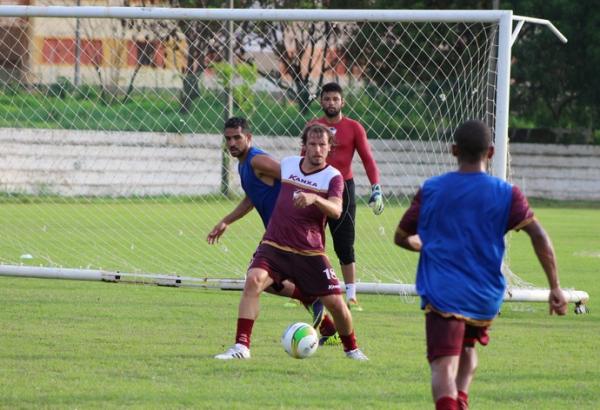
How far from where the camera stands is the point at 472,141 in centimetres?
575

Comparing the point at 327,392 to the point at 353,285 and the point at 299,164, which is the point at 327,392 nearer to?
the point at 299,164

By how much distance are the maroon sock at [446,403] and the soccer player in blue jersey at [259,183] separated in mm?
3402

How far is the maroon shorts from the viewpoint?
863 cm

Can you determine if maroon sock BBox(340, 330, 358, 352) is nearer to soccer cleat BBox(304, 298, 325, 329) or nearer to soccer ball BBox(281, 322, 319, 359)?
soccer ball BBox(281, 322, 319, 359)

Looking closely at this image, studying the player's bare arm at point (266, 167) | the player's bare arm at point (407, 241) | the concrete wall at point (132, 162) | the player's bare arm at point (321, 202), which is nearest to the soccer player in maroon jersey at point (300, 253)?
the player's bare arm at point (321, 202)

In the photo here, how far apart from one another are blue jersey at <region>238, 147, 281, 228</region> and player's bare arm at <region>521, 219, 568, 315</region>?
12.7ft

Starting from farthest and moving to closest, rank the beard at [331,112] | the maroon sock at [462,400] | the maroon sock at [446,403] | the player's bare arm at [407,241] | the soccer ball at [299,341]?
the beard at [331,112] < the soccer ball at [299,341] < the player's bare arm at [407,241] < the maroon sock at [462,400] < the maroon sock at [446,403]

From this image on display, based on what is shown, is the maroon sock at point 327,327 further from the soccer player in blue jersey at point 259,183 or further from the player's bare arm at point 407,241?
the player's bare arm at point 407,241

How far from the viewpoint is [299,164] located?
8.72 meters

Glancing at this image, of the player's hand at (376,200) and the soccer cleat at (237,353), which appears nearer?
the soccer cleat at (237,353)

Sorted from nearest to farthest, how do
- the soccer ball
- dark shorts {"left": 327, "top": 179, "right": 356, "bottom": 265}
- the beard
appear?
1. the soccer ball
2. the beard
3. dark shorts {"left": 327, "top": 179, "right": 356, "bottom": 265}

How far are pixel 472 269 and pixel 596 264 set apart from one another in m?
12.0

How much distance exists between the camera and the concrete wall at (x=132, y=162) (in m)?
24.0

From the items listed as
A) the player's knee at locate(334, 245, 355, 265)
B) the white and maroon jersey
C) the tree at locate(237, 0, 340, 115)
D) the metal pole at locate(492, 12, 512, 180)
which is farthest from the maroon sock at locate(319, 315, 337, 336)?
the tree at locate(237, 0, 340, 115)
